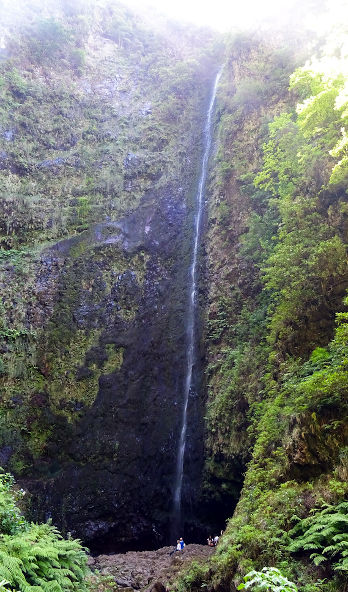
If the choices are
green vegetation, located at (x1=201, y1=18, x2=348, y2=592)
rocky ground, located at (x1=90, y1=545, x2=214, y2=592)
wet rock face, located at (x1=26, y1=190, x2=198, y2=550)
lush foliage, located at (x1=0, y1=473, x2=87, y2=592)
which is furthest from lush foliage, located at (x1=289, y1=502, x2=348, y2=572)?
wet rock face, located at (x1=26, y1=190, x2=198, y2=550)

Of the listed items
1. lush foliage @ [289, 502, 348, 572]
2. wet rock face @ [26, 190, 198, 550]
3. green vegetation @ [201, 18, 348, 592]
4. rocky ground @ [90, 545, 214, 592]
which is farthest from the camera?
wet rock face @ [26, 190, 198, 550]

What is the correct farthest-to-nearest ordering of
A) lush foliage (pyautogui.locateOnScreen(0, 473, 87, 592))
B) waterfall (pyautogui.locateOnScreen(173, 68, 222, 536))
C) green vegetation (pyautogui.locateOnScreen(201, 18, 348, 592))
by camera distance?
waterfall (pyautogui.locateOnScreen(173, 68, 222, 536)) → green vegetation (pyautogui.locateOnScreen(201, 18, 348, 592)) → lush foliage (pyautogui.locateOnScreen(0, 473, 87, 592))

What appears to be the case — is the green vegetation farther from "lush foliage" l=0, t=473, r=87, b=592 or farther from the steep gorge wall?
"lush foliage" l=0, t=473, r=87, b=592

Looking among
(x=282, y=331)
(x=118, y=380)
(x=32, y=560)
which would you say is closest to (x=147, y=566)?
(x=118, y=380)

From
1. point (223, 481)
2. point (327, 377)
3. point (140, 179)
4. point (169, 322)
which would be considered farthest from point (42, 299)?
point (327, 377)

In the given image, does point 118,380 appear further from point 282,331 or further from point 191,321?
point 282,331

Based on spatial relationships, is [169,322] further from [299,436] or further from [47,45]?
[47,45]

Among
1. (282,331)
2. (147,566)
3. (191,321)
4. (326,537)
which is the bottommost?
(147,566)
